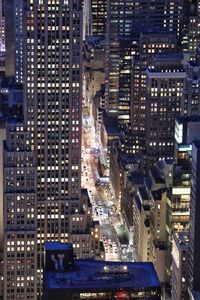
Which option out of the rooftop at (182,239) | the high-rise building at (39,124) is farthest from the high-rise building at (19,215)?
the rooftop at (182,239)

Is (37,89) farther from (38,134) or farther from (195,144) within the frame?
(195,144)

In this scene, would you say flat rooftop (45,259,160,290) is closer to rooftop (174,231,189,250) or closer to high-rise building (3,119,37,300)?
Answer: rooftop (174,231,189,250)

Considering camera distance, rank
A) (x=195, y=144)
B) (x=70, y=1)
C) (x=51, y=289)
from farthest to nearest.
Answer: (x=70, y=1), (x=195, y=144), (x=51, y=289)

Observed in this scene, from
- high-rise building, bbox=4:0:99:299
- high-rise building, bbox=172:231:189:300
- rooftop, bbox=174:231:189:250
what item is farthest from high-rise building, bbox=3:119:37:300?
rooftop, bbox=174:231:189:250

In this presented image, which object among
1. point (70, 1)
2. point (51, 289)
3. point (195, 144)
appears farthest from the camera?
point (70, 1)

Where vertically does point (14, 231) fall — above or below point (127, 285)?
below

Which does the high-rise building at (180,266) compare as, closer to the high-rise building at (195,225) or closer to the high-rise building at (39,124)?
the high-rise building at (195,225)

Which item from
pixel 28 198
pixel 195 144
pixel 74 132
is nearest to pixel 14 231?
pixel 28 198
